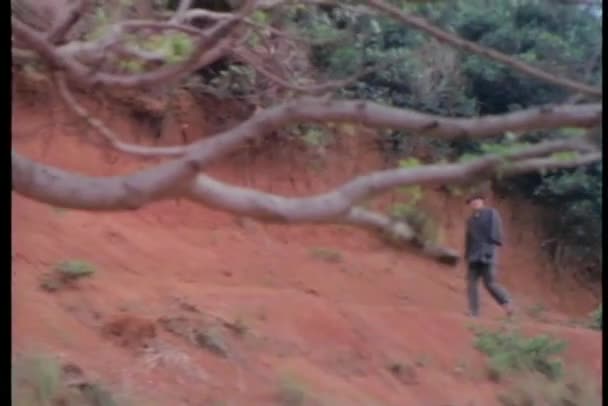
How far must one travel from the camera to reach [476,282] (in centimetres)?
877

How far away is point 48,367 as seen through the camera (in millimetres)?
5758

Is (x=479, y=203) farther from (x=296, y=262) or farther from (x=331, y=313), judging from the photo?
(x=296, y=262)

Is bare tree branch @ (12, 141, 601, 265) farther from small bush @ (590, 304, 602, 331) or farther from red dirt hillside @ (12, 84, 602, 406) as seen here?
small bush @ (590, 304, 602, 331)

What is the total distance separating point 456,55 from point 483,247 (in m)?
2.41

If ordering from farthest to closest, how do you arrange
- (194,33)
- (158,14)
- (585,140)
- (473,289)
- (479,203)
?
(473,289) → (479,203) → (158,14) → (194,33) → (585,140)

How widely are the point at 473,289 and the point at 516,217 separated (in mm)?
2961

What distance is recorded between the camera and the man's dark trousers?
8.59 metres

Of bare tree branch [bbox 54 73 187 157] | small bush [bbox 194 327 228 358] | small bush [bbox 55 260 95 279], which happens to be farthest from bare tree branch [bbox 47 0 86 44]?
small bush [bbox 55 260 95 279]

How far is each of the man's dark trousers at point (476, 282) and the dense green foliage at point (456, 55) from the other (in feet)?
3.45

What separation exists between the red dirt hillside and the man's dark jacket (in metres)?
0.38

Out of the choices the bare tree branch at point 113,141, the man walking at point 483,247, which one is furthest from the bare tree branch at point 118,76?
the man walking at point 483,247

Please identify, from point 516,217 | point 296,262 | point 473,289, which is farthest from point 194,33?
point 516,217

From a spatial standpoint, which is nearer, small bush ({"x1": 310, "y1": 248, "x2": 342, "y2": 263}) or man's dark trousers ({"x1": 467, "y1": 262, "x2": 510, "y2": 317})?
man's dark trousers ({"x1": 467, "y1": 262, "x2": 510, "y2": 317})

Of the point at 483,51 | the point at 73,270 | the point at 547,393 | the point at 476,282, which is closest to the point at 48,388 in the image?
the point at 73,270
